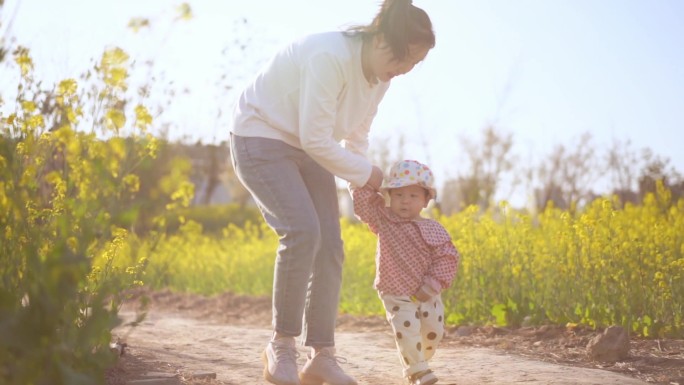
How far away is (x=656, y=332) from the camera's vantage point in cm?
575

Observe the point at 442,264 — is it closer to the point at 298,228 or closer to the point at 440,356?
the point at 298,228

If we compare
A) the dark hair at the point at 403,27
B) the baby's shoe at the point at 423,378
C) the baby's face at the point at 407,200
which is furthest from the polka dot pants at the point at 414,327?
the dark hair at the point at 403,27

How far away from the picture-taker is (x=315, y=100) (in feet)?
12.2

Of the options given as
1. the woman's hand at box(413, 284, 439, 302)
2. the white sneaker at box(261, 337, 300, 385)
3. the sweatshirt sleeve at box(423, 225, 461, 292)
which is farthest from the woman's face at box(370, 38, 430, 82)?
the white sneaker at box(261, 337, 300, 385)

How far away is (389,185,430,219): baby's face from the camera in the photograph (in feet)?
14.0

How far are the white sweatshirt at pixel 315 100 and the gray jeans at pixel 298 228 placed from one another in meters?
0.09

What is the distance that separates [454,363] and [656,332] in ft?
4.90

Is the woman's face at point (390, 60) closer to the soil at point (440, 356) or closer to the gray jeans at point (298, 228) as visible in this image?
the gray jeans at point (298, 228)

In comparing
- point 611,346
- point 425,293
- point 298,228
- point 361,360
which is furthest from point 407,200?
point 611,346

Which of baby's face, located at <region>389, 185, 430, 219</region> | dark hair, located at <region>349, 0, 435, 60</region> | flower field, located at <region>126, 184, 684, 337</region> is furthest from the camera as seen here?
flower field, located at <region>126, 184, 684, 337</region>

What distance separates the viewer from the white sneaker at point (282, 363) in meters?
3.84

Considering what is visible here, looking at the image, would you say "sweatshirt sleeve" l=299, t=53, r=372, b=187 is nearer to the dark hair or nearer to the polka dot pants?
the dark hair

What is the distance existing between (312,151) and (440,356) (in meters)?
2.20

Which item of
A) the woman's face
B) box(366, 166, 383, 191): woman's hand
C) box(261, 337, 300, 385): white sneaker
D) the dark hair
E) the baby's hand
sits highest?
the dark hair
